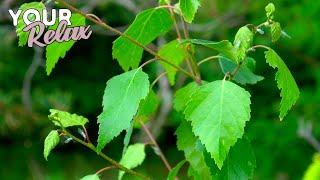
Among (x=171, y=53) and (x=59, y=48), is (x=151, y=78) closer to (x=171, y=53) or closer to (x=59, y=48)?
(x=171, y=53)

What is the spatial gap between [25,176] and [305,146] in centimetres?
149

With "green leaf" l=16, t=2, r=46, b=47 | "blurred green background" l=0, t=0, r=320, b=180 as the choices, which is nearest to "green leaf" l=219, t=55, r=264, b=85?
"green leaf" l=16, t=2, r=46, b=47

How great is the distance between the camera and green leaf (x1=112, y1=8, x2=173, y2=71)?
87 cm

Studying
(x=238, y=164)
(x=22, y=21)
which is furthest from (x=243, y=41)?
(x=22, y=21)

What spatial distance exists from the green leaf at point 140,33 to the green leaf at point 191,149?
98mm

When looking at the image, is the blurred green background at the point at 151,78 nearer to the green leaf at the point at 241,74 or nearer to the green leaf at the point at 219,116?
the green leaf at the point at 241,74

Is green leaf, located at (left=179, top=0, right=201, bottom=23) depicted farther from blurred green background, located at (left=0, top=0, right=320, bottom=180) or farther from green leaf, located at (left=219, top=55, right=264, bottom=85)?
blurred green background, located at (left=0, top=0, right=320, bottom=180)

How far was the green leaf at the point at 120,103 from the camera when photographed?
2.44 feet

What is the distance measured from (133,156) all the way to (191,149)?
15 cm

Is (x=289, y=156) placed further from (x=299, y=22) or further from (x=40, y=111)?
(x=40, y=111)

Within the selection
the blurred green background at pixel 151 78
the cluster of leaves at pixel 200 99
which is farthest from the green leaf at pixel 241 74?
the blurred green background at pixel 151 78

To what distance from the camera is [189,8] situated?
78 cm

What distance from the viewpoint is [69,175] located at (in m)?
3.91

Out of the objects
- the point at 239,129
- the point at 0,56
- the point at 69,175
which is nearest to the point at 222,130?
the point at 239,129
